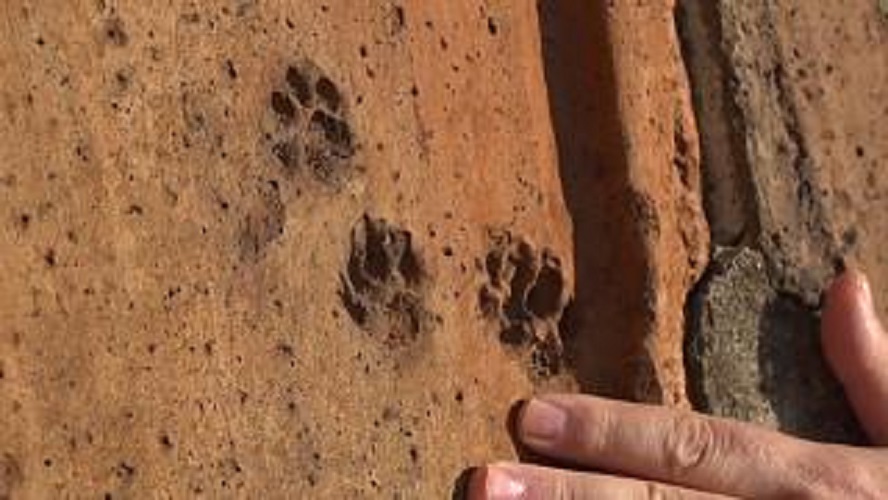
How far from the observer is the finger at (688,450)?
159cm

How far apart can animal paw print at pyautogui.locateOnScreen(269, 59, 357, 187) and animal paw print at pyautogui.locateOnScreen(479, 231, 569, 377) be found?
157 millimetres

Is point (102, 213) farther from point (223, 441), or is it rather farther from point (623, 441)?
point (623, 441)

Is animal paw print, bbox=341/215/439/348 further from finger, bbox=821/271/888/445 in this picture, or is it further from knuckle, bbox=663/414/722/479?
finger, bbox=821/271/888/445

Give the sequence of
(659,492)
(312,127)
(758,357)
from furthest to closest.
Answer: (758,357), (659,492), (312,127)

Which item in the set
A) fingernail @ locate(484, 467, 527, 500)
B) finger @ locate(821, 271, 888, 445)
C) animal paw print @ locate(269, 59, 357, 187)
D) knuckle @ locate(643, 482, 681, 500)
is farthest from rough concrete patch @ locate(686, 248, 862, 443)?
animal paw print @ locate(269, 59, 357, 187)

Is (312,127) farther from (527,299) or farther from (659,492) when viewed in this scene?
(659,492)

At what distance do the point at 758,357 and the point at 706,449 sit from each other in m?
0.15

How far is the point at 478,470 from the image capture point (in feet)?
5.03

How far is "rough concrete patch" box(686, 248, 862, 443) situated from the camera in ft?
5.67

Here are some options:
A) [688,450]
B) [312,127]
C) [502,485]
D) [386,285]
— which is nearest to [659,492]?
[688,450]

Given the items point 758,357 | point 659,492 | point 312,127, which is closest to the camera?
point 312,127

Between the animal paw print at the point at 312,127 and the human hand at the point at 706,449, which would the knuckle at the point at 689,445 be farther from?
the animal paw print at the point at 312,127

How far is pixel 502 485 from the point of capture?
1.52m

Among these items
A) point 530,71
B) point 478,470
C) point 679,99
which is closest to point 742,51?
point 679,99
